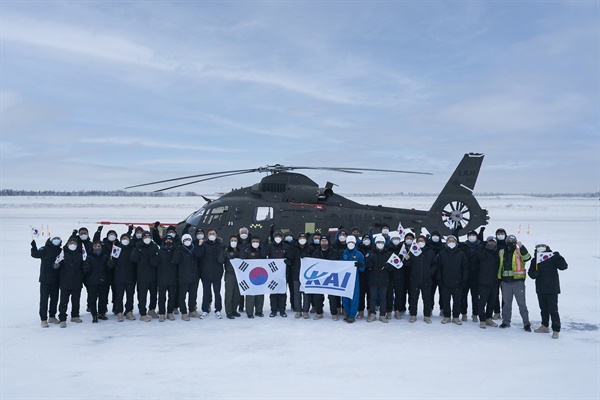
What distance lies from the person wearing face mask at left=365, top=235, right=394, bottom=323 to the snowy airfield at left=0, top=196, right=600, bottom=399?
0.35m

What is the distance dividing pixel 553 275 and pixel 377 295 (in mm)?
3341

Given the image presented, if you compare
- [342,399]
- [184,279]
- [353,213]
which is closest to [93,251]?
[184,279]

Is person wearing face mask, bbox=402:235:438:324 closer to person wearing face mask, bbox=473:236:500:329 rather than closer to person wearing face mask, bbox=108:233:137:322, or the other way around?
person wearing face mask, bbox=473:236:500:329

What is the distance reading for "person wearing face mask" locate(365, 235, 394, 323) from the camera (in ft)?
28.9

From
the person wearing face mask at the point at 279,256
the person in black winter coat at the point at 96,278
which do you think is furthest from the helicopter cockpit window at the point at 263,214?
the person in black winter coat at the point at 96,278

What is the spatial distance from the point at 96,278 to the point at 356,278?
17.2 feet

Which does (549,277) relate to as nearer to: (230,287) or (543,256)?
(543,256)

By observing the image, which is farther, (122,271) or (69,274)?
(122,271)

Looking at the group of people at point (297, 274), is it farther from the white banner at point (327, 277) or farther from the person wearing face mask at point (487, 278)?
the white banner at point (327, 277)

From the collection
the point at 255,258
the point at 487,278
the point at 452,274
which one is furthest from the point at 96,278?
the point at 487,278

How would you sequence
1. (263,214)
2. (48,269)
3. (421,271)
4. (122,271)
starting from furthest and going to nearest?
(263,214) < (421,271) < (122,271) < (48,269)

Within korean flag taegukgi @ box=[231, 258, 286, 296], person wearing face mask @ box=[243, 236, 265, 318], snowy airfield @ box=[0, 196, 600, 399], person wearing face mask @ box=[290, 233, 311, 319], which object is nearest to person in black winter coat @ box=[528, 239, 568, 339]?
snowy airfield @ box=[0, 196, 600, 399]

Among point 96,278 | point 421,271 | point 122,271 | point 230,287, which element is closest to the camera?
point 96,278

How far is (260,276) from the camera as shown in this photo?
927cm
